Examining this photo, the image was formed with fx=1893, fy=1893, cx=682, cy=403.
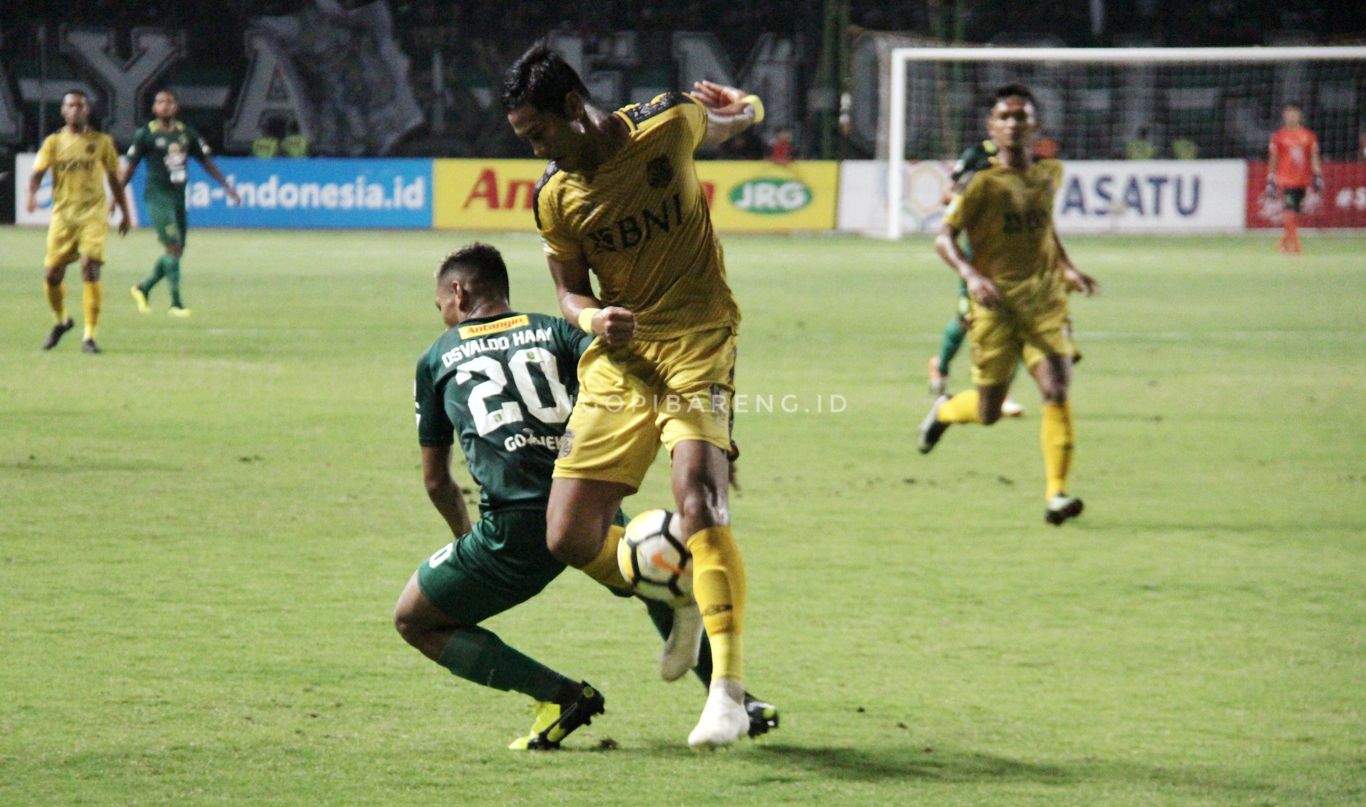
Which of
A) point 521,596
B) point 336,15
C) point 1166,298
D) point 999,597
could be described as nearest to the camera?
point 521,596

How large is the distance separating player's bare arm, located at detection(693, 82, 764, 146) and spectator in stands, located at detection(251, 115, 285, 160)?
30.2 m

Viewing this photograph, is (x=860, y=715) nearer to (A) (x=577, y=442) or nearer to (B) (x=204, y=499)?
(A) (x=577, y=442)

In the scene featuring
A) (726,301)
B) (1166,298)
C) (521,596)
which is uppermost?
(726,301)

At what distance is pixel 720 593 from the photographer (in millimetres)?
4859

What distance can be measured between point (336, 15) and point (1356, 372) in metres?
27.9

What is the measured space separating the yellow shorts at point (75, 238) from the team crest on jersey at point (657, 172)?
1134 centimetres

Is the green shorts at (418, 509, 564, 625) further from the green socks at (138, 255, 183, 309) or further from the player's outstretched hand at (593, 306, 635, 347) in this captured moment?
the green socks at (138, 255, 183, 309)

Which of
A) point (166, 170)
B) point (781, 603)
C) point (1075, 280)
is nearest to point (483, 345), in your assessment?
point (781, 603)

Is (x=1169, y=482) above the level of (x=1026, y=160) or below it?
below

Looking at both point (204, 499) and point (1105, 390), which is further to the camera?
point (1105, 390)

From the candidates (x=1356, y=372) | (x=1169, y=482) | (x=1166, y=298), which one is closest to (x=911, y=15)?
(x=1166, y=298)

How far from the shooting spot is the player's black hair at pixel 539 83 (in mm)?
4992

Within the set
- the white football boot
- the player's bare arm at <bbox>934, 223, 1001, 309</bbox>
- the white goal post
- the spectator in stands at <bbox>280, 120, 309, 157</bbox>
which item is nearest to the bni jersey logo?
the white goal post

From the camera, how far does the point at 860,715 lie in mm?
5438
